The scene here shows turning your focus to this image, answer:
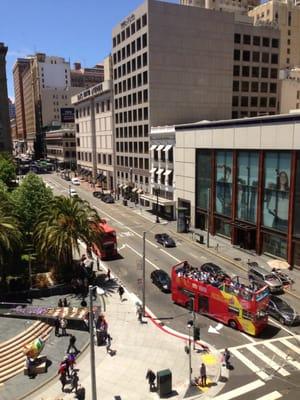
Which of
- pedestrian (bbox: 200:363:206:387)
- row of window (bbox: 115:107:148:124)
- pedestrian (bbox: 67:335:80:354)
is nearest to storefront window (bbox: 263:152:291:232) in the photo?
pedestrian (bbox: 200:363:206:387)

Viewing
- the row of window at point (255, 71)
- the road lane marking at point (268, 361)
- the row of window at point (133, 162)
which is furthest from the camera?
the row of window at point (255, 71)

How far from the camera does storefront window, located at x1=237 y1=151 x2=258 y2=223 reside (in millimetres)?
47812

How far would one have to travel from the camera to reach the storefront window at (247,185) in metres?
47.8

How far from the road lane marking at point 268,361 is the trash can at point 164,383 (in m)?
7.63

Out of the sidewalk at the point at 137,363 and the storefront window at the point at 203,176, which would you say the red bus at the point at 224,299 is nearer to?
the sidewalk at the point at 137,363

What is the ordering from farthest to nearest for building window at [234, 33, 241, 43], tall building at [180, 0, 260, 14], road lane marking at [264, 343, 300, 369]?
tall building at [180, 0, 260, 14] → building window at [234, 33, 241, 43] → road lane marking at [264, 343, 300, 369]

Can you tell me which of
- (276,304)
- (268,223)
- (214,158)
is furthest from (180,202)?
(276,304)

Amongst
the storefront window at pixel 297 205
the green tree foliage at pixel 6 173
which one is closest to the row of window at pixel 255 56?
the storefront window at pixel 297 205

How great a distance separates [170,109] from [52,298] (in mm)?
51995

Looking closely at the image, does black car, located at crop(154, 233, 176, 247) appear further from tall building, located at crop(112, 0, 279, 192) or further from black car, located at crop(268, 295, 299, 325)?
tall building, located at crop(112, 0, 279, 192)

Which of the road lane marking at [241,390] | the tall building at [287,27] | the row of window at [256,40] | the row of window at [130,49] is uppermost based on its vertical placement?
the tall building at [287,27]

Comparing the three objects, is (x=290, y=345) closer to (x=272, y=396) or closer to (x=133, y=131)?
(x=272, y=396)

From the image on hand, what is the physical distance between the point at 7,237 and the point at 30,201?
36.0ft

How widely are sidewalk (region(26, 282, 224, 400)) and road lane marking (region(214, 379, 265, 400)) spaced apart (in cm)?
67
